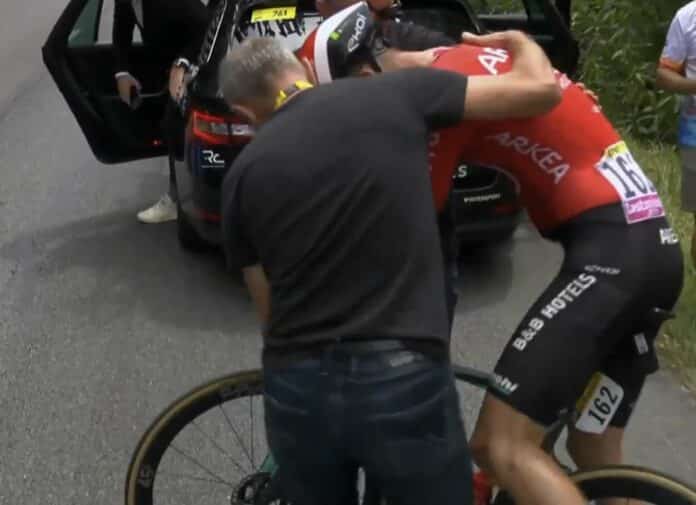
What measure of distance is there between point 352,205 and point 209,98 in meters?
4.09

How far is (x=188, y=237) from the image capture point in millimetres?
7266

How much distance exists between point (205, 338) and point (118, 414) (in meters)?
0.92

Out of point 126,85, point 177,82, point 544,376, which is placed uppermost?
point 544,376

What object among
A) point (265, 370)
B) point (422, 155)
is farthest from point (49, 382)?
point (422, 155)

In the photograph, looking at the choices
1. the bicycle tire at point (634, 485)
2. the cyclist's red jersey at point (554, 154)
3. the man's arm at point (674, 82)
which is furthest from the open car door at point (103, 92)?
the bicycle tire at point (634, 485)

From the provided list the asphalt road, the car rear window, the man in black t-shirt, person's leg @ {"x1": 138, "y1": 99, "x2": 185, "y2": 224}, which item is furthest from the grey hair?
person's leg @ {"x1": 138, "y1": 99, "x2": 185, "y2": 224}

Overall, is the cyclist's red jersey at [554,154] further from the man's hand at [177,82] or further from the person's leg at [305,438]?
the man's hand at [177,82]

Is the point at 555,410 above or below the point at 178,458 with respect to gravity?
above

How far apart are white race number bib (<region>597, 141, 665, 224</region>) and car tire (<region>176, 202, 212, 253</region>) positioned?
437 centimetres

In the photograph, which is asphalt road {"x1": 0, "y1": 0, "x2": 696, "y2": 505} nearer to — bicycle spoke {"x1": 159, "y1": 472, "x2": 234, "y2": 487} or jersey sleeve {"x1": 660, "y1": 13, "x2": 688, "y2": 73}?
bicycle spoke {"x1": 159, "y1": 472, "x2": 234, "y2": 487}

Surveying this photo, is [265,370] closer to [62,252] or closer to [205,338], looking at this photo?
[205,338]

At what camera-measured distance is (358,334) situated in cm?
254

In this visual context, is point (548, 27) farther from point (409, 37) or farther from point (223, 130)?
point (409, 37)

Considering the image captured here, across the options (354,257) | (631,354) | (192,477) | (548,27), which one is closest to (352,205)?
(354,257)
